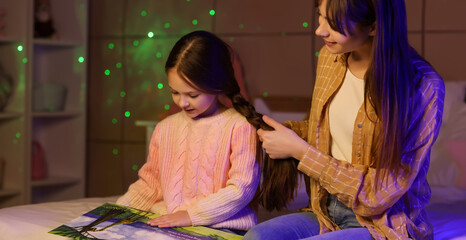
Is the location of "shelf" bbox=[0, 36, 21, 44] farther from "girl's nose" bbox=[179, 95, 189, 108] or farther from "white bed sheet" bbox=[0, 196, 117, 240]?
"girl's nose" bbox=[179, 95, 189, 108]

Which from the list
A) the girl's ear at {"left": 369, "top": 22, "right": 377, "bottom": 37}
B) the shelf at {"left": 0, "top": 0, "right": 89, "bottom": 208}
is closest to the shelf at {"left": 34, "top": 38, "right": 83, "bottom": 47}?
the shelf at {"left": 0, "top": 0, "right": 89, "bottom": 208}


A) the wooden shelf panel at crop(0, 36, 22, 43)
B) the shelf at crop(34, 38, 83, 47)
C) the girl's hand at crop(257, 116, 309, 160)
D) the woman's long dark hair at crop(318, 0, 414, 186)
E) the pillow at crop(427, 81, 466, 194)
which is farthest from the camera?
the shelf at crop(34, 38, 83, 47)

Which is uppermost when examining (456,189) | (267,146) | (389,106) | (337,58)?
(337,58)

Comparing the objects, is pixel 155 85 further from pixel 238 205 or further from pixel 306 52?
pixel 238 205

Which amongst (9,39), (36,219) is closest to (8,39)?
(9,39)

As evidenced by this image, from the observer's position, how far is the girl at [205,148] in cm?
164

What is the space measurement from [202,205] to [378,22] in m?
0.61

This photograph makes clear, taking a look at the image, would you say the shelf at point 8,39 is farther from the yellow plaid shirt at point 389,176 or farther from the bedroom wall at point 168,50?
the yellow plaid shirt at point 389,176

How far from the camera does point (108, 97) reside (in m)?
3.73

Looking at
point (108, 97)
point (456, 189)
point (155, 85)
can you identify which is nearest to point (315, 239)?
point (456, 189)

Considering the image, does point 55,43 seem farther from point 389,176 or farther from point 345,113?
point 389,176

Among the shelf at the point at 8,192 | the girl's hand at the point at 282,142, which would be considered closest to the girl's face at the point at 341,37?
the girl's hand at the point at 282,142

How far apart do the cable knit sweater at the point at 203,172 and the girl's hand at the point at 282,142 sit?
3.4 inches

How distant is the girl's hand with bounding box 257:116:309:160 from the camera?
1.53 m
